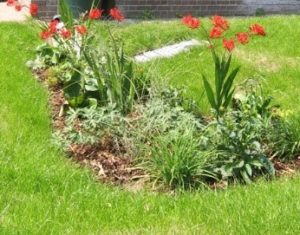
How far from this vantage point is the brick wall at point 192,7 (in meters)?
10.3

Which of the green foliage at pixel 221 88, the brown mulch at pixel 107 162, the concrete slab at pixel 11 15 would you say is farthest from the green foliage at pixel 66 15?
the concrete slab at pixel 11 15

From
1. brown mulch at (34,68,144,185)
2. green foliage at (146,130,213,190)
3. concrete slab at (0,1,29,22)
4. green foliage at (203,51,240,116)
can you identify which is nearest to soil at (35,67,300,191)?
brown mulch at (34,68,144,185)

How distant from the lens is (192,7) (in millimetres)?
10742

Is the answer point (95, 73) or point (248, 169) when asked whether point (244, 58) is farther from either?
point (248, 169)

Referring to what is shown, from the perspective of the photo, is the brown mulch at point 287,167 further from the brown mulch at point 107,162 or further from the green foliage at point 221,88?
the brown mulch at point 107,162

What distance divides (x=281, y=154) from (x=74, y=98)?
1840mm

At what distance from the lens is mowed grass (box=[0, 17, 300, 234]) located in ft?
14.1

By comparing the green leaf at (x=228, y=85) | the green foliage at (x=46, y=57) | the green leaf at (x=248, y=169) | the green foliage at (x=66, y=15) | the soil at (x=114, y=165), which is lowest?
the soil at (x=114, y=165)

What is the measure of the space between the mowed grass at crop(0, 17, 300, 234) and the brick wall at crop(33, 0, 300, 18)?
15.7ft

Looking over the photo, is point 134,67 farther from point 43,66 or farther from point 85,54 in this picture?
point 43,66

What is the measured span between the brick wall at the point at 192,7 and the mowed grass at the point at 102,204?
4.79m

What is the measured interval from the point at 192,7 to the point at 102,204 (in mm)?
6544

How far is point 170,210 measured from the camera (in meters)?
4.61

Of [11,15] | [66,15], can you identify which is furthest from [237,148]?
[11,15]
